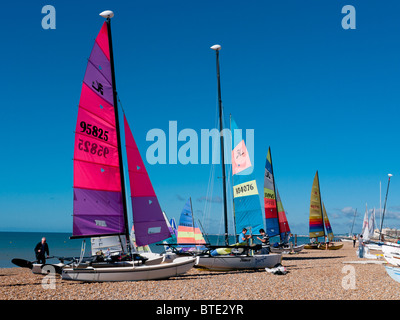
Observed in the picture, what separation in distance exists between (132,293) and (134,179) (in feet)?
16.9

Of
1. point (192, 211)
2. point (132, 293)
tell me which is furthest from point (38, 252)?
point (192, 211)

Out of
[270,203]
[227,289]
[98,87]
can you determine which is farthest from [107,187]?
[270,203]

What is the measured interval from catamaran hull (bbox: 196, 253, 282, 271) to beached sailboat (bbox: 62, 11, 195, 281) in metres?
2.15

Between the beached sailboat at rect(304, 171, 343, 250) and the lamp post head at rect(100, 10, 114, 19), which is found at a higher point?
the lamp post head at rect(100, 10, 114, 19)

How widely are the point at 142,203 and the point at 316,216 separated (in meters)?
29.3

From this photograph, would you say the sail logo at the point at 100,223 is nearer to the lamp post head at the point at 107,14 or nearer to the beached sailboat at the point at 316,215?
the lamp post head at the point at 107,14

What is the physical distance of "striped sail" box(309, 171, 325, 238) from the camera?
1606 inches

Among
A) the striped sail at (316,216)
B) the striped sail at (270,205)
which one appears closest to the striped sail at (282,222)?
the striped sail at (316,216)

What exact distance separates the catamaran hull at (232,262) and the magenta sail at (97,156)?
15.5 feet

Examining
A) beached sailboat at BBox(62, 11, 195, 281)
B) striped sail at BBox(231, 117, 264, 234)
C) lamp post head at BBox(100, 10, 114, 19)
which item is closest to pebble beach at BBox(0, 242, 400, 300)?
beached sailboat at BBox(62, 11, 195, 281)

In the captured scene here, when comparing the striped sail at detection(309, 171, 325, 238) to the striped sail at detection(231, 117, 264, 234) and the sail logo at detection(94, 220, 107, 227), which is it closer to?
the striped sail at detection(231, 117, 264, 234)

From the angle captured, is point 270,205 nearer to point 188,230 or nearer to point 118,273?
point 188,230

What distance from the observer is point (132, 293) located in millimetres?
12234

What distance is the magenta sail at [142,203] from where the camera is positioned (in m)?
15.7
